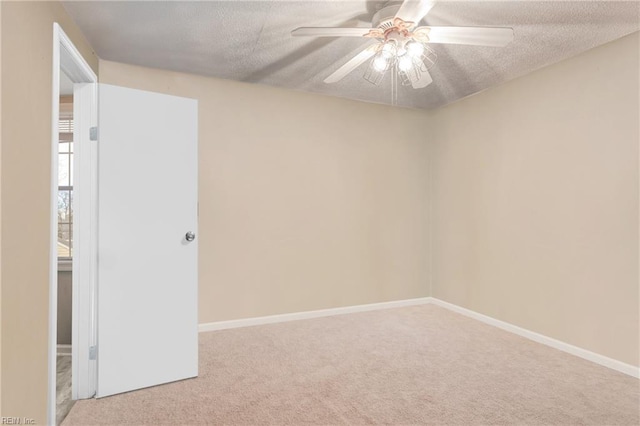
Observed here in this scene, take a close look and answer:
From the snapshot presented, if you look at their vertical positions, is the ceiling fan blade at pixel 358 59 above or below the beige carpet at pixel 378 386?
Answer: above

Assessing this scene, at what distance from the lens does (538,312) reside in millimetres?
3271

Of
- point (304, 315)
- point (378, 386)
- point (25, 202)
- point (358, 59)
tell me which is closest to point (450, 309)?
point (304, 315)

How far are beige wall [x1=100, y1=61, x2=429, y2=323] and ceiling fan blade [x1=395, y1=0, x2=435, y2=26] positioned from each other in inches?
80.4

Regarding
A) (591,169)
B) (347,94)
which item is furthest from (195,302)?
(591,169)

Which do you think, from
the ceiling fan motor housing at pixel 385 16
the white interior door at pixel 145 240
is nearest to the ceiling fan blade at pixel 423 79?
the ceiling fan motor housing at pixel 385 16

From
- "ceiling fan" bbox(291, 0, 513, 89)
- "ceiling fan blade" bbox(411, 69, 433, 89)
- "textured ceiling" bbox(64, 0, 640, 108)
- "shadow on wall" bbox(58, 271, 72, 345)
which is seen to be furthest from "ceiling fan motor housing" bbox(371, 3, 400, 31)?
"shadow on wall" bbox(58, 271, 72, 345)

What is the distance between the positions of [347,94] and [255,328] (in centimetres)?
256

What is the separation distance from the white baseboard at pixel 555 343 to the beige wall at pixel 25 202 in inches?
140

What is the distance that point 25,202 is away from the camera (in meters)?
1.61

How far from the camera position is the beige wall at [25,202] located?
146cm

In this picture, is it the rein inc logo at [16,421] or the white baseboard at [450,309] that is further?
the white baseboard at [450,309]

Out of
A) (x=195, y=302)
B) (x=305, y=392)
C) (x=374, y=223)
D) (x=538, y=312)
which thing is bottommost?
(x=305, y=392)

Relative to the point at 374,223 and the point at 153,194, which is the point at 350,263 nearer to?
the point at 374,223

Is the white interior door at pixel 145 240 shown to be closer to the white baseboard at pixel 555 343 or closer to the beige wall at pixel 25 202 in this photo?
the beige wall at pixel 25 202
